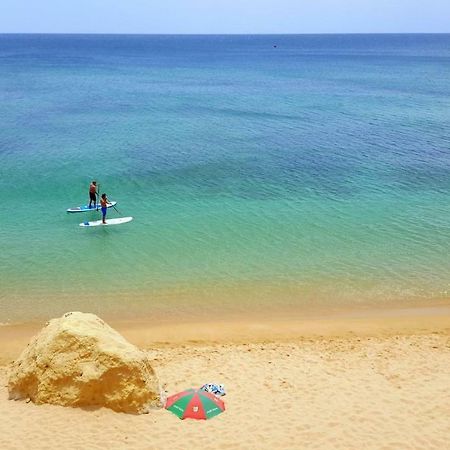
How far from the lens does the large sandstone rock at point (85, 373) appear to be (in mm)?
12070

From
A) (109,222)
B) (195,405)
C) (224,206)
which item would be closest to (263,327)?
(195,405)

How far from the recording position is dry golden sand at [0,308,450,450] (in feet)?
37.5

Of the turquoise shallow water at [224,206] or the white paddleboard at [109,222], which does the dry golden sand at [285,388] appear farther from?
the white paddleboard at [109,222]

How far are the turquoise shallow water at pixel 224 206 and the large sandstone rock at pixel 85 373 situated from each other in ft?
19.7

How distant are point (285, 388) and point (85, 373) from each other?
4798 mm

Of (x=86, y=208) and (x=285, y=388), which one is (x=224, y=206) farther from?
(x=285, y=388)

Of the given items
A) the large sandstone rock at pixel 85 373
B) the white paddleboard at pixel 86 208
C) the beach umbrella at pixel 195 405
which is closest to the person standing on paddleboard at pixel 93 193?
the white paddleboard at pixel 86 208

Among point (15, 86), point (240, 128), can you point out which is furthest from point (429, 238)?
point (15, 86)

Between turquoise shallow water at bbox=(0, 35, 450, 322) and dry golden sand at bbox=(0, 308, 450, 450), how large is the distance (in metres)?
1.94

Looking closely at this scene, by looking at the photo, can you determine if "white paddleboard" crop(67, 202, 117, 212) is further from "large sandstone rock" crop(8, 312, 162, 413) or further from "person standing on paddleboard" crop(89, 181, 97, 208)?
"large sandstone rock" crop(8, 312, 162, 413)

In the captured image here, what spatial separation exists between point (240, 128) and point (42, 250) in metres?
29.3

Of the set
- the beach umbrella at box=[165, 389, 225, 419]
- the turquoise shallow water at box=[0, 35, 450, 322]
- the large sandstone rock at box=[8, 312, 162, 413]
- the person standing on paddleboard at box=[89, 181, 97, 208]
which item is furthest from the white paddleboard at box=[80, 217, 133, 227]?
the beach umbrella at box=[165, 389, 225, 419]

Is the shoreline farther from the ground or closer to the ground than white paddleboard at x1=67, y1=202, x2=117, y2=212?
closer to the ground

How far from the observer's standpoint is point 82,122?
5066 centimetres
